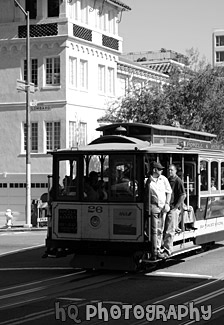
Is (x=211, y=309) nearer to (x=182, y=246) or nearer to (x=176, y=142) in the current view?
(x=182, y=246)

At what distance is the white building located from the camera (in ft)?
127

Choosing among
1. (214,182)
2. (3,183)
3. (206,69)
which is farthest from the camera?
(3,183)

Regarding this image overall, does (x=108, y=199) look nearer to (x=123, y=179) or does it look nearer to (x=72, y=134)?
(x=123, y=179)

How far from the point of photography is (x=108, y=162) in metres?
15.3

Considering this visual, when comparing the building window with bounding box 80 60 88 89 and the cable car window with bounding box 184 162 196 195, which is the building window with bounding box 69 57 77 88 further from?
the cable car window with bounding box 184 162 196 195

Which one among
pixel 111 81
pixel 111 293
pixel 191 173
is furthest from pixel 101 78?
pixel 111 293

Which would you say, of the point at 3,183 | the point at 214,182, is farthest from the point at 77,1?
the point at 214,182

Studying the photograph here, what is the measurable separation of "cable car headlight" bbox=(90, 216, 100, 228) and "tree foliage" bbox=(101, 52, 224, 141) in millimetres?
22327

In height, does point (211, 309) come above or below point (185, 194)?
below

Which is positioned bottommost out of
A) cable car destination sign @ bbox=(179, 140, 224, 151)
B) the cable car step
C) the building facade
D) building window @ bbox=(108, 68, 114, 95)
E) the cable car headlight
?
the cable car step

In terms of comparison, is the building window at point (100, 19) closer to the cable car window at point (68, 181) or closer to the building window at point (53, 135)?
the building window at point (53, 135)

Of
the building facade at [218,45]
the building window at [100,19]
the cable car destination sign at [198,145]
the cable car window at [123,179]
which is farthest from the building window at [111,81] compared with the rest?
the building facade at [218,45]

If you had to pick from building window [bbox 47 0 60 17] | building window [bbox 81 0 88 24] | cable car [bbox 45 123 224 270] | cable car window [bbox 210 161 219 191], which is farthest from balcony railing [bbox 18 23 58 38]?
cable car [bbox 45 123 224 270]

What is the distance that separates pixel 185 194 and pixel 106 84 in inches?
1030
